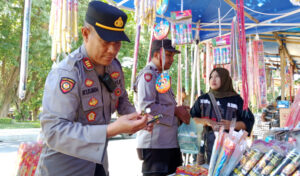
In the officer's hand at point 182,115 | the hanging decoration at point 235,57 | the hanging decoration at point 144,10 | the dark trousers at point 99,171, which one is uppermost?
the hanging decoration at point 144,10

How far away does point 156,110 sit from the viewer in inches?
91.0

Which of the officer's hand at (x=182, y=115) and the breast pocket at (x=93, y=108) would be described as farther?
the officer's hand at (x=182, y=115)

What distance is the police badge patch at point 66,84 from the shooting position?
110 cm

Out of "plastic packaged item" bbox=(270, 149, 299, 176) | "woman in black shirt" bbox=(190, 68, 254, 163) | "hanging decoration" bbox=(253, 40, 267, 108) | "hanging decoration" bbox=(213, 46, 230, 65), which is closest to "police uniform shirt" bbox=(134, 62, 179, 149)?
"woman in black shirt" bbox=(190, 68, 254, 163)

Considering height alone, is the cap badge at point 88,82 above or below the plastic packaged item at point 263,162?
above

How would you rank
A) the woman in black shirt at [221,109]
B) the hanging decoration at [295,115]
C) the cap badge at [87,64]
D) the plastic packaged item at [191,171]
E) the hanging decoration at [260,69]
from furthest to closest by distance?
the hanging decoration at [260,69]
the woman in black shirt at [221,109]
the hanging decoration at [295,115]
the plastic packaged item at [191,171]
the cap badge at [87,64]

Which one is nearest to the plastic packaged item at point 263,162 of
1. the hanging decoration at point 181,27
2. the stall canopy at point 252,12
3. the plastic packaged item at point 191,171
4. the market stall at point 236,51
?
the market stall at point 236,51

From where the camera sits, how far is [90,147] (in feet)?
3.41

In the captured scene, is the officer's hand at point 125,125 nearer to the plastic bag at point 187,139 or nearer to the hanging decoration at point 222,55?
the plastic bag at point 187,139

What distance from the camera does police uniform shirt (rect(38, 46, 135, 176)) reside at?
3.41 feet

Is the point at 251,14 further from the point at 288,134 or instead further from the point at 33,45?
the point at 33,45

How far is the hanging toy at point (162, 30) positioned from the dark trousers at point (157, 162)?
120 centimetres

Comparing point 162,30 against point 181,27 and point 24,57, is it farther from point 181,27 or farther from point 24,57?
point 24,57

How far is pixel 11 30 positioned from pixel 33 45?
1.69 m
